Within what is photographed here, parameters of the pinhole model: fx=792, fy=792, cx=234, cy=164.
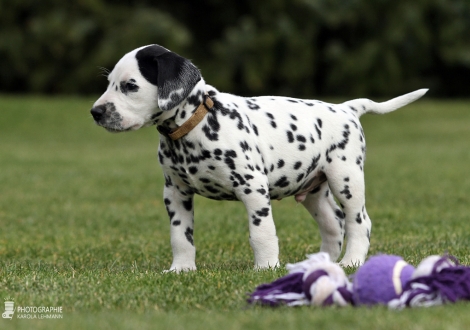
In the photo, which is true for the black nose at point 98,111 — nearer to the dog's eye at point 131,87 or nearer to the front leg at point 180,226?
the dog's eye at point 131,87

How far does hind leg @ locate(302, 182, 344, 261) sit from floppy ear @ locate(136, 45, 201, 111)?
1.68 m

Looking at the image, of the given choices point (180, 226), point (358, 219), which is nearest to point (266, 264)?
point (180, 226)

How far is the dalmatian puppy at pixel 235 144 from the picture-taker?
558cm

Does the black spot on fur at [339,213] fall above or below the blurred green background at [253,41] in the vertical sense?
below

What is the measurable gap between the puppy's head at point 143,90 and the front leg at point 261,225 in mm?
849

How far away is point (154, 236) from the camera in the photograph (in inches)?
349

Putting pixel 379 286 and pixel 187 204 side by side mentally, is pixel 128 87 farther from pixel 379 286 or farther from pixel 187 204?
pixel 379 286

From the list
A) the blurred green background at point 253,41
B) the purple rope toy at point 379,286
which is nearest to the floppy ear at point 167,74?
the purple rope toy at point 379,286

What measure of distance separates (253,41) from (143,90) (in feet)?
88.9

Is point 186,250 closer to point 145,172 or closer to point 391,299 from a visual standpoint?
point 391,299

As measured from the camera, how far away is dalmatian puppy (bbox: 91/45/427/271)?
558 centimetres

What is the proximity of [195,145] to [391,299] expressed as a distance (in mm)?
1999

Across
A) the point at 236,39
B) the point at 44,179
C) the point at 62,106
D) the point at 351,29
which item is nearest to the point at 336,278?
the point at 44,179

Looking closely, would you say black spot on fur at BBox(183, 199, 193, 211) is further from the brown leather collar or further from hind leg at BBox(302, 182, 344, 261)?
hind leg at BBox(302, 182, 344, 261)
